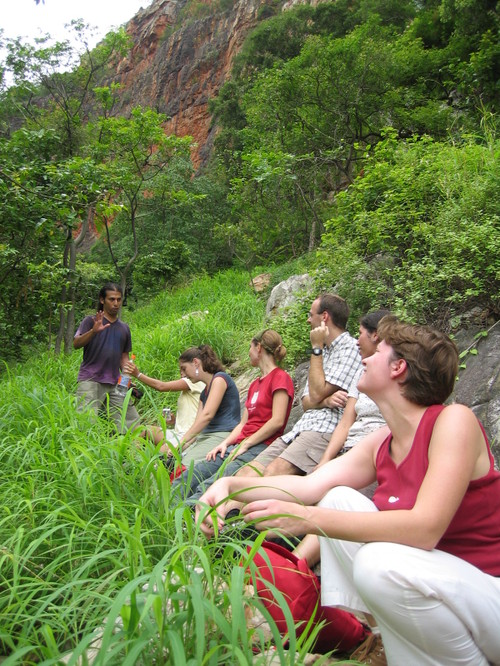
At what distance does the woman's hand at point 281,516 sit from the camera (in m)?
1.64

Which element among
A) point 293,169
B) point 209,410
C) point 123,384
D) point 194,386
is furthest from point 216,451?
point 293,169

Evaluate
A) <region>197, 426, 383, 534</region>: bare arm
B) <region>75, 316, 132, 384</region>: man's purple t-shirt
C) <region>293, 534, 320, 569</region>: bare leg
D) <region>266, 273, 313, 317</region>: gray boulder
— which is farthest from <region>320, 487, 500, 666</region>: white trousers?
<region>266, 273, 313, 317</region>: gray boulder

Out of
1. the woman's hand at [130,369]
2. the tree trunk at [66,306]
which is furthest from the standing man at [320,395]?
the tree trunk at [66,306]

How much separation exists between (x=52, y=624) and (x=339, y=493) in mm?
978

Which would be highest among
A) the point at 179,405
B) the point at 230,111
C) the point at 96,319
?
the point at 230,111

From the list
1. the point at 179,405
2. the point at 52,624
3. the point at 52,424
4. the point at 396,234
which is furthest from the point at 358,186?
the point at 52,624

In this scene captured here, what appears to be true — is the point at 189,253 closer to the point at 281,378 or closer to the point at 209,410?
the point at 209,410

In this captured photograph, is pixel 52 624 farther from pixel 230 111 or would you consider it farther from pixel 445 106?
pixel 230 111

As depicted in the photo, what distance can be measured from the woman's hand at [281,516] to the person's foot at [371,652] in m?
0.49

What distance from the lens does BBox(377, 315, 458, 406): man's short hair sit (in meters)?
1.75

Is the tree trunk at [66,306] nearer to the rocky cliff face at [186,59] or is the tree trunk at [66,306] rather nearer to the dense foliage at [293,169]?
the dense foliage at [293,169]

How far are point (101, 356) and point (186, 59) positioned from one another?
3307 centimetres

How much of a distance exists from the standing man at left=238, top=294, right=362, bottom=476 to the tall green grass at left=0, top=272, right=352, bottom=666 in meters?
0.80

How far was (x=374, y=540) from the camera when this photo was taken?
1.57m
